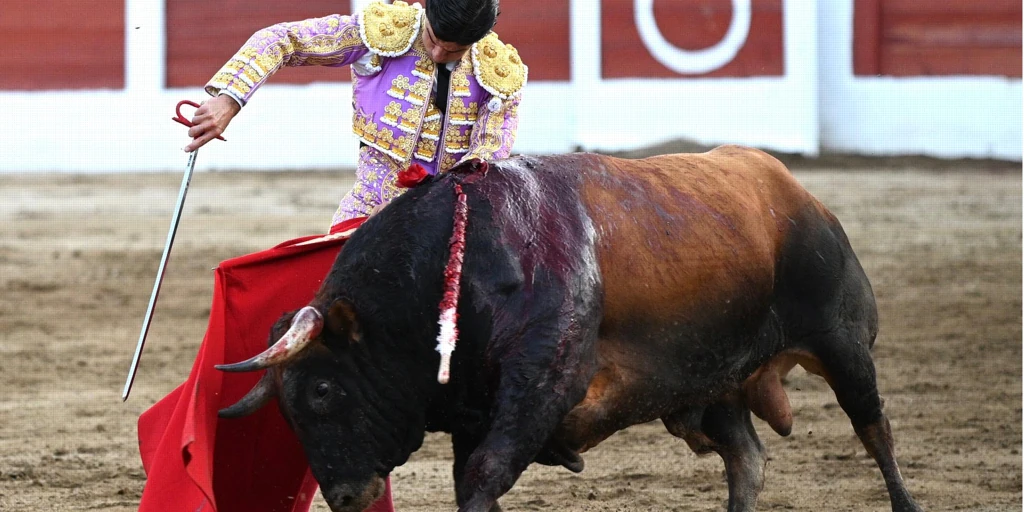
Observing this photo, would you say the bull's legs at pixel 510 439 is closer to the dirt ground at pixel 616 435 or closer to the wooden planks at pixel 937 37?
the dirt ground at pixel 616 435

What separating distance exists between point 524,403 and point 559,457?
0.90ft

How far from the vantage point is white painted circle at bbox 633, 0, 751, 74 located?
9625mm

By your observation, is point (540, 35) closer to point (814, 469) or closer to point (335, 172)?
point (335, 172)

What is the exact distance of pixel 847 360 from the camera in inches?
120

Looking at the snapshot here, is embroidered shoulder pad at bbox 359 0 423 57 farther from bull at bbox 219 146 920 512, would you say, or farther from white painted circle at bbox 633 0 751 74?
white painted circle at bbox 633 0 751 74

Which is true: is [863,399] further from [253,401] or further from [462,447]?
[253,401]

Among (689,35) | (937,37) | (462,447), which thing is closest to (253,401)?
(462,447)

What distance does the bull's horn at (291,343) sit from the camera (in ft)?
→ 7.71

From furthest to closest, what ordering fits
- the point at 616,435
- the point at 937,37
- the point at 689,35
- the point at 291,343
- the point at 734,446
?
1. the point at 937,37
2. the point at 689,35
3. the point at 616,435
4. the point at 734,446
5. the point at 291,343

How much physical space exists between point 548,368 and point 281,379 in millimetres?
461

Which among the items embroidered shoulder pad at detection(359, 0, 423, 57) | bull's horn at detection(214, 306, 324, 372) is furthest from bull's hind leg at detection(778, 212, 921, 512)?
bull's horn at detection(214, 306, 324, 372)

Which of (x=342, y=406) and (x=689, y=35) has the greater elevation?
(x=689, y=35)

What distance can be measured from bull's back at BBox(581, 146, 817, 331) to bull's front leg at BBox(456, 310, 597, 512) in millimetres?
184

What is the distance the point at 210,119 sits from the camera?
2648mm
